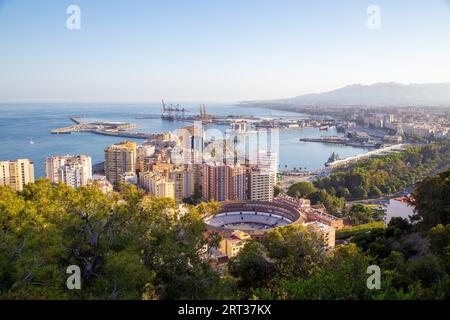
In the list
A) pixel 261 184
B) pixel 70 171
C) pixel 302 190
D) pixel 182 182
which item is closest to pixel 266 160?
pixel 302 190

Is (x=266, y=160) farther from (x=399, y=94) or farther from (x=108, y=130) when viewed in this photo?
(x=399, y=94)

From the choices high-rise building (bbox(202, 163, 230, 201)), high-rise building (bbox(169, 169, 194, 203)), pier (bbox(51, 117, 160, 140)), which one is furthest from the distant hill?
high-rise building (bbox(169, 169, 194, 203))

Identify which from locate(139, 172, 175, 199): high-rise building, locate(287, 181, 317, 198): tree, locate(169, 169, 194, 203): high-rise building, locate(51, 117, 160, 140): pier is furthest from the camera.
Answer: locate(51, 117, 160, 140): pier

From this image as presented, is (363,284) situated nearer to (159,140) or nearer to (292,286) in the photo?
(292,286)

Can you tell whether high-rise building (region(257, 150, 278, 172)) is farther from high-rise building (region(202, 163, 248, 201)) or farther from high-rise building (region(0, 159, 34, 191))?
high-rise building (region(0, 159, 34, 191))

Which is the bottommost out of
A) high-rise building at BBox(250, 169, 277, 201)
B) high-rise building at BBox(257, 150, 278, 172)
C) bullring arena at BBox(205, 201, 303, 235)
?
bullring arena at BBox(205, 201, 303, 235)

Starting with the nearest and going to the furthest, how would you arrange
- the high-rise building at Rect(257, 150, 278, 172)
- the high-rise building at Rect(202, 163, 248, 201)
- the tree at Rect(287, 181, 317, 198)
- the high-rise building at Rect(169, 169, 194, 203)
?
the high-rise building at Rect(202, 163, 248, 201), the high-rise building at Rect(169, 169, 194, 203), the tree at Rect(287, 181, 317, 198), the high-rise building at Rect(257, 150, 278, 172)

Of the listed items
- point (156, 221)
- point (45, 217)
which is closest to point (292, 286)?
point (156, 221)
